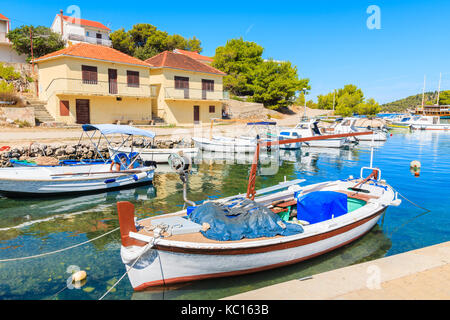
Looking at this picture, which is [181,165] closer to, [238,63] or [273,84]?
[273,84]

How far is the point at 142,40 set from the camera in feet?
176

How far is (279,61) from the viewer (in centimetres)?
5791

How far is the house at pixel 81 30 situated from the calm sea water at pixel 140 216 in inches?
1532

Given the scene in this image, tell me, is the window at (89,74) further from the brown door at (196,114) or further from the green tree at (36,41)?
the green tree at (36,41)

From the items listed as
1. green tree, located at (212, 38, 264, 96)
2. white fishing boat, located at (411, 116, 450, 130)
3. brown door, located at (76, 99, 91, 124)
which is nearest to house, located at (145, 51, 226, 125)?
brown door, located at (76, 99, 91, 124)

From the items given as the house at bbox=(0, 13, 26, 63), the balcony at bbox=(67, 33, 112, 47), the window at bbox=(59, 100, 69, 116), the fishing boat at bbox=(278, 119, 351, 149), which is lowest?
the fishing boat at bbox=(278, 119, 351, 149)

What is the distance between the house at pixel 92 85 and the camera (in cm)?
2925

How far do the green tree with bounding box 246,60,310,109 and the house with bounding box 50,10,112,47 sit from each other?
24219mm

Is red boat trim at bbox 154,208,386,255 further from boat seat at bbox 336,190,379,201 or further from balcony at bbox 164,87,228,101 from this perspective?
balcony at bbox 164,87,228,101

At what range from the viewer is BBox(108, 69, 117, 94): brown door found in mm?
31797

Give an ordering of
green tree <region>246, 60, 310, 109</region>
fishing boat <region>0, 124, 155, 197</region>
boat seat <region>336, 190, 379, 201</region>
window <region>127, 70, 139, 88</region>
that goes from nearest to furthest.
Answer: boat seat <region>336, 190, 379, 201</region> → fishing boat <region>0, 124, 155, 197</region> → window <region>127, 70, 139, 88</region> → green tree <region>246, 60, 310, 109</region>

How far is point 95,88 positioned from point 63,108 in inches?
138

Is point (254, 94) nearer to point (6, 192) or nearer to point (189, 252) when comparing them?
point (6, 192)
